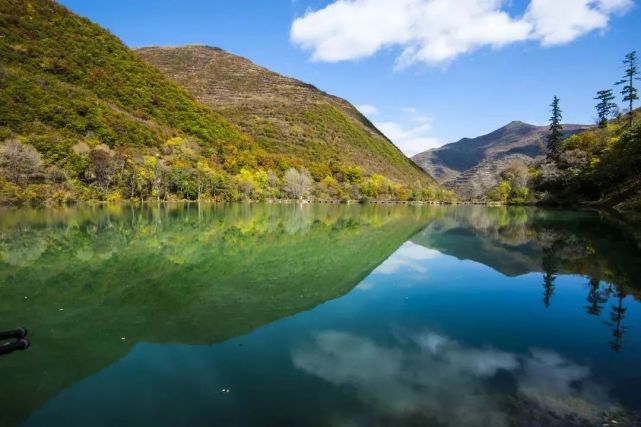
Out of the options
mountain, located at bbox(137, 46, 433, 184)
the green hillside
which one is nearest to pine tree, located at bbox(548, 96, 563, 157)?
the green hillside

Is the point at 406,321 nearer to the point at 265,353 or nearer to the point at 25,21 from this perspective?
the point at 265,353

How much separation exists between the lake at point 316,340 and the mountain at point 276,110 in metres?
98.6

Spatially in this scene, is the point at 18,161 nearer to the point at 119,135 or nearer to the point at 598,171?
the point at 119,135

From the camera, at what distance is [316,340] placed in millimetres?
7223

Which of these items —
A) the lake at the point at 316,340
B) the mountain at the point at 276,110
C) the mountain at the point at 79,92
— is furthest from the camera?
the mountain at the point at 276,110

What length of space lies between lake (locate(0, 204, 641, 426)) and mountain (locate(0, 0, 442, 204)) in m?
42.4

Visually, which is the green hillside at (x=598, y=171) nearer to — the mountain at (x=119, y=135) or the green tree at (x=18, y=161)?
the mountain at (x=119, y=135)

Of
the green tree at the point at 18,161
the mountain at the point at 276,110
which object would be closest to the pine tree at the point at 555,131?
the mountain at the point at 276,110

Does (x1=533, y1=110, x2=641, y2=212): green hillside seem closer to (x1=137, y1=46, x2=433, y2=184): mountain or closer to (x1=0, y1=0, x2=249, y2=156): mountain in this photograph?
(x1=137, y1=46, x2=433, y2=184): mountain

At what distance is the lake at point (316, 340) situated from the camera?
490cm

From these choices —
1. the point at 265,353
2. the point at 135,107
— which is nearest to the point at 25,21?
the point at 135,107

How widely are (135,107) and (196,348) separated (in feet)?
311

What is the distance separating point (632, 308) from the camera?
30.7 ft

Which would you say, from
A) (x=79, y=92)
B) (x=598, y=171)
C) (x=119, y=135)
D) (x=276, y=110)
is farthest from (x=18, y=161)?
(x=276, y=110)
